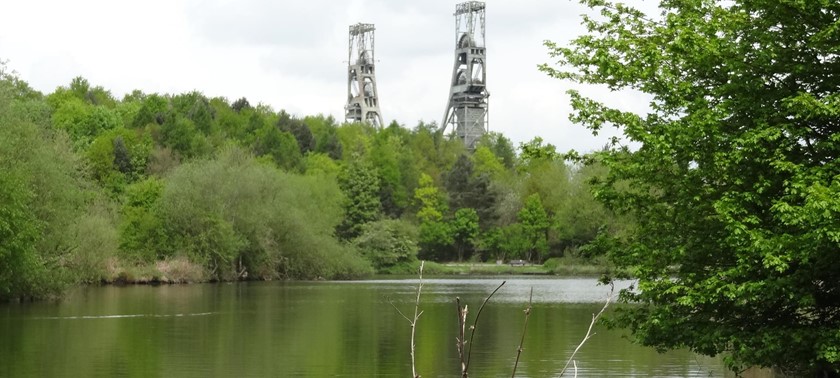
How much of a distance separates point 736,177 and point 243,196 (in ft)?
184

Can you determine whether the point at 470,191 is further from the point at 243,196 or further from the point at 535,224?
the point at 243,196

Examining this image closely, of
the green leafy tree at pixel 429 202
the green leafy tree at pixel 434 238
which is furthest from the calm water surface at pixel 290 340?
the green leafy tree at pixel 429 202

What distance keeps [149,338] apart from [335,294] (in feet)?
85.9

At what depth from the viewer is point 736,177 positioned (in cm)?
1938

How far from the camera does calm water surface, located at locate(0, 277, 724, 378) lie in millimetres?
26328

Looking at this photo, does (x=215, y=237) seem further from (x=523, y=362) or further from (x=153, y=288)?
Result: (x=523, y=362)

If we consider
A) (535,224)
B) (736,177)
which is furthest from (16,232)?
(535,224)

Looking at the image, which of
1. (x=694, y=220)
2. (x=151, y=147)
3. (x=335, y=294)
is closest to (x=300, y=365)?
(x=694, y=220)

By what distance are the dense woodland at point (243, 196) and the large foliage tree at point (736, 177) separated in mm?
2183

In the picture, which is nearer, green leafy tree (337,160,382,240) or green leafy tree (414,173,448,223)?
green leafy tree (337,160,382,240)

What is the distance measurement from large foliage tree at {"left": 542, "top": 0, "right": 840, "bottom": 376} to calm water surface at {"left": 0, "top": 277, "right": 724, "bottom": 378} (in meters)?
5.49

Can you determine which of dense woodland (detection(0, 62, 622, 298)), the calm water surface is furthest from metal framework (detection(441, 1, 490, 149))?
the calm water surface

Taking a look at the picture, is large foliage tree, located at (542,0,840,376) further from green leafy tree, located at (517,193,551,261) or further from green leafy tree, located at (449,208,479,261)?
green leafy tree, located at (449,208,479,261)

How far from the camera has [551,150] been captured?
74.9ft
